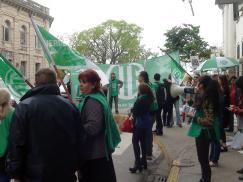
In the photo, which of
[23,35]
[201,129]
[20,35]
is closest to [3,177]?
[201,129]

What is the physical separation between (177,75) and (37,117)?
40.9 ft

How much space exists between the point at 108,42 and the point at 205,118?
74.2 m

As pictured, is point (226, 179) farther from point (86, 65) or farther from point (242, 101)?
point (86, 65)

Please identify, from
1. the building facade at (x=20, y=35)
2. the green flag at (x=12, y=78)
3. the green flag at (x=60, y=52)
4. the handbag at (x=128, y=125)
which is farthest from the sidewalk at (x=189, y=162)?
the building facade at (x=20, y=35)

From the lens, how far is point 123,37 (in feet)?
266

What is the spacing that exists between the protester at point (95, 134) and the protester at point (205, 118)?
2.06 metres

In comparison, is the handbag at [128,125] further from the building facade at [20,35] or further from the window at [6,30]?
the window at [6,30]

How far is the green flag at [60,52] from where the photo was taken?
7793mm

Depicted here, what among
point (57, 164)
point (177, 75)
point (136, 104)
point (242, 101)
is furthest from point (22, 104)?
point (177, 75)

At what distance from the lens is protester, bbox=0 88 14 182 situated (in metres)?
5.05

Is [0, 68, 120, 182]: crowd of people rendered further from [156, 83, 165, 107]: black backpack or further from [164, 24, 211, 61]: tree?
[164, 24, 211, 61]: tree

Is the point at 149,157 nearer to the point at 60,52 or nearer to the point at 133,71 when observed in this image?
the point at 60,52

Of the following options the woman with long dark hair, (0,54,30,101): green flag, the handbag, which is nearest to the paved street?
the woman with long dark hair

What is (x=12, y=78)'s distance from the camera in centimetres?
727
